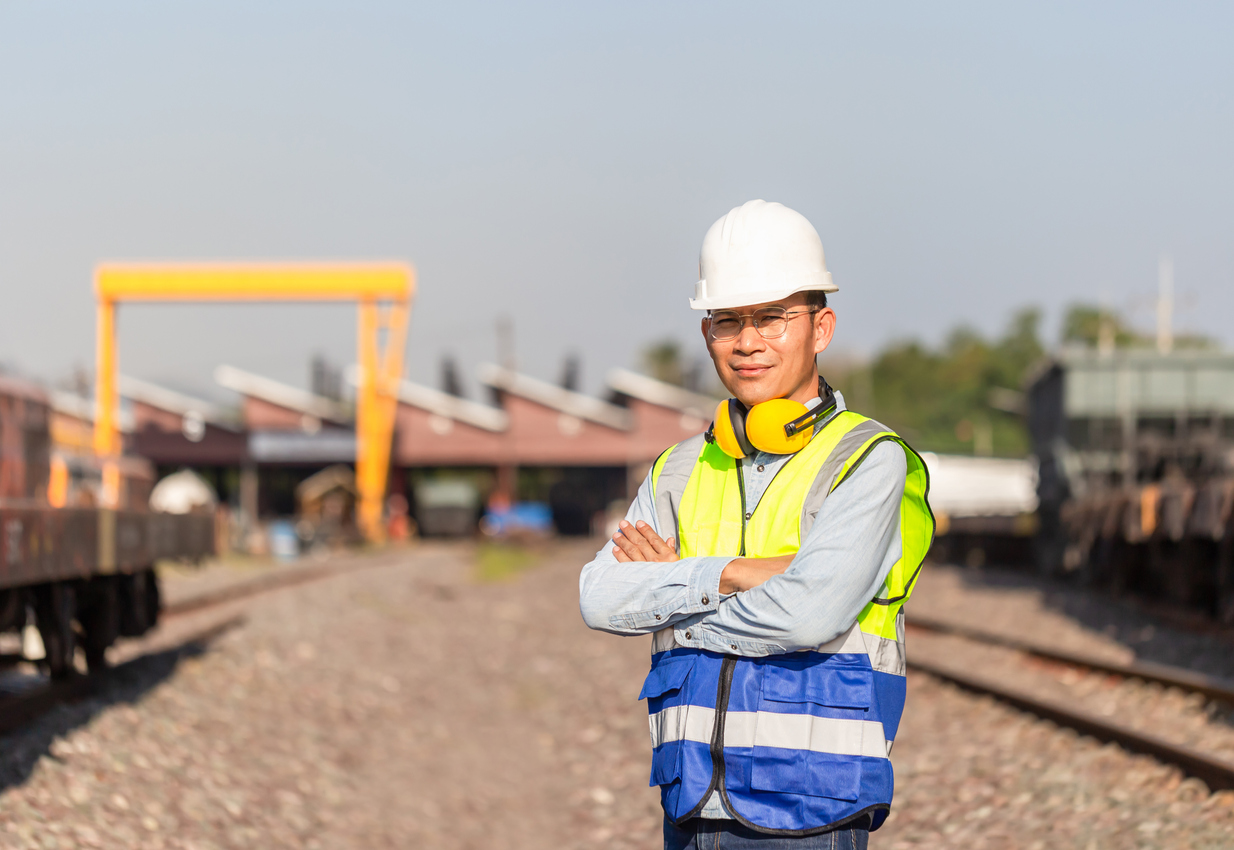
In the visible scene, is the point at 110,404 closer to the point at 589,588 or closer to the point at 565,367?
the point at 565,367

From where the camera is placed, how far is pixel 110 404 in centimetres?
3800

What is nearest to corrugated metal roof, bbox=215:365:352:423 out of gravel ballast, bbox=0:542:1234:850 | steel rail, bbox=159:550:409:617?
steel rail, bbox=159:550:409:617

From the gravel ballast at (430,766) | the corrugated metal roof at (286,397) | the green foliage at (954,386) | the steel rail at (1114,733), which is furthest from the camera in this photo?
the green foliage at (954,386)

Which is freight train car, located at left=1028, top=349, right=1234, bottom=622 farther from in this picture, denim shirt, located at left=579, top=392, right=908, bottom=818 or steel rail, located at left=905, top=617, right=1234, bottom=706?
denim shirt, located at left=579, top=392, right=908, bottom=818

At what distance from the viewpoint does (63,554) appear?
769cm

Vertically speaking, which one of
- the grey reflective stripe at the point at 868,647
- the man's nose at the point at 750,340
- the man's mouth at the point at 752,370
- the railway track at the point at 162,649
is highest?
the man's nose at the point at 750,340

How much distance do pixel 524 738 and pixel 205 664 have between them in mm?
2962

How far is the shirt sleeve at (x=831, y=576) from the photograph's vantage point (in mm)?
2211

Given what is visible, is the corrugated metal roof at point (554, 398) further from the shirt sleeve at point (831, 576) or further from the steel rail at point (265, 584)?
the shirt sleeve at point (831, 576)

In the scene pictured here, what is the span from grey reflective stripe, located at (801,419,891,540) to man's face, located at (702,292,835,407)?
0.17 m

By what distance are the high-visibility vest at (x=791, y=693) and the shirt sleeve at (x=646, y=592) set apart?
0.27ft

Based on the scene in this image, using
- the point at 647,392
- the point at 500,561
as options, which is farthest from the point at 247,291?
the point at 647,392

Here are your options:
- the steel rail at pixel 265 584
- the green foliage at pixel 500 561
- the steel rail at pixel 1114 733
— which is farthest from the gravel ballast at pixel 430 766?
the green foliage at pixel 500 561

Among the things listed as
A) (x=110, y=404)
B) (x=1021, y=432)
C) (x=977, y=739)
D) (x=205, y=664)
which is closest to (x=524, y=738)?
(x=205, y=664)
